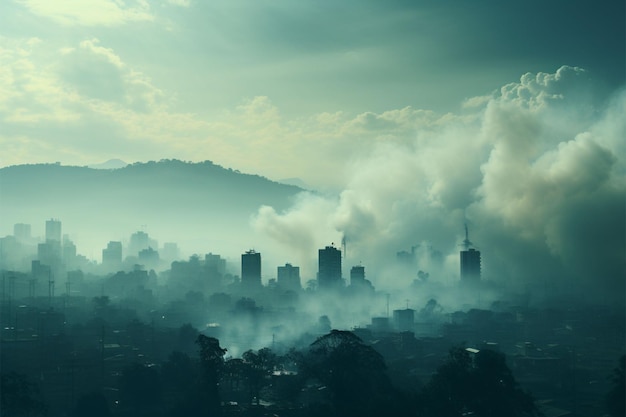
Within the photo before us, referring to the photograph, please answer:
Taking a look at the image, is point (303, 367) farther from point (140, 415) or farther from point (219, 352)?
point (140, 415)

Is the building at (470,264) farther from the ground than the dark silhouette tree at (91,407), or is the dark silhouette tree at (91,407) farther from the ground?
the building at (470,264)

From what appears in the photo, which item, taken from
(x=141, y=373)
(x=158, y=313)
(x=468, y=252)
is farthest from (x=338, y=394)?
(x=468, y=252)

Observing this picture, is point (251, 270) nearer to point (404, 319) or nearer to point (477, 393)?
point (404, 319)

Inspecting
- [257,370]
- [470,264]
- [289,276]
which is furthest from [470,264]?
[257,370]

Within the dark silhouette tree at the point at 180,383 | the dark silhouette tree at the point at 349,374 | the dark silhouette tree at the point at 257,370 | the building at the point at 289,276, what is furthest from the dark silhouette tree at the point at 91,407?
the building at the point at 289,276

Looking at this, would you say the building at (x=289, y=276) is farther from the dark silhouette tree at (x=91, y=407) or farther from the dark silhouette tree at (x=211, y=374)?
the dark silhouette tree at (x=91, y=407)

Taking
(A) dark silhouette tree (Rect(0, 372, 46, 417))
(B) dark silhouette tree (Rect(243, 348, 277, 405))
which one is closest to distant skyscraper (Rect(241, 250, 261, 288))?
(B) dark silhouette tree (Rect(243, 348, 277, 405))

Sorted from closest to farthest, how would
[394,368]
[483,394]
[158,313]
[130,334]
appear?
[483,394], [394,368], [130,334], [158,313]

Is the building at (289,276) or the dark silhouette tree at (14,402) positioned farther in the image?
the building at (289,276)
